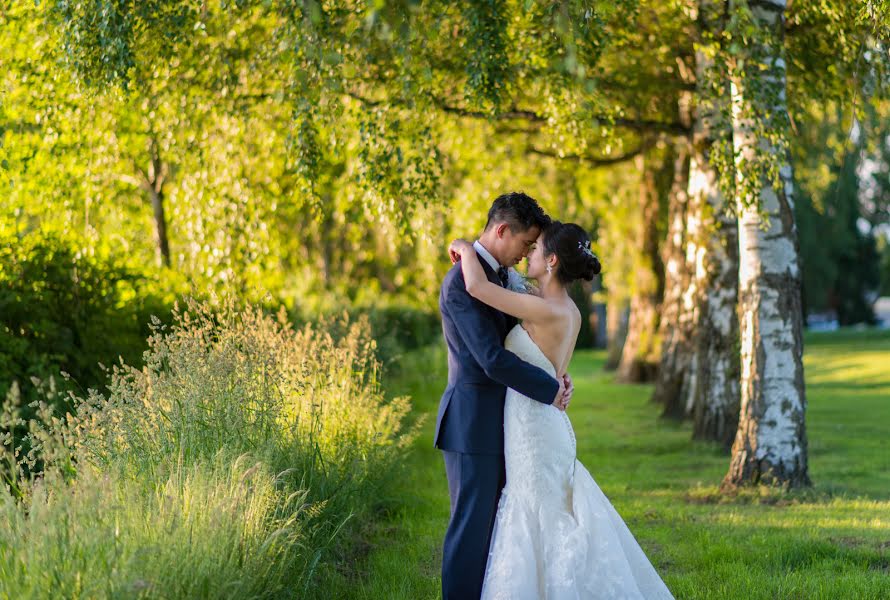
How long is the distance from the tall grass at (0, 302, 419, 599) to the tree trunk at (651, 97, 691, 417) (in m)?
7.41

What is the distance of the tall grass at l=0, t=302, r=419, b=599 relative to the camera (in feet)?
12.9

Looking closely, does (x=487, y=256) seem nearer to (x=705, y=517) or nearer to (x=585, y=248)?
(x=585, y=248)

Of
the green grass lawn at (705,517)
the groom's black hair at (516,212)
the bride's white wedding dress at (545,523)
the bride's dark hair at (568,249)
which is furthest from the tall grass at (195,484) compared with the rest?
the bride's dark hair at (568,249)

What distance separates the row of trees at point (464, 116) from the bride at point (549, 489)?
1094 millimetres

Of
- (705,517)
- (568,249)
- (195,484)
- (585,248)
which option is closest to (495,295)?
(568,249)

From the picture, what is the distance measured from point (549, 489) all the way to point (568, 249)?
45.9 inches

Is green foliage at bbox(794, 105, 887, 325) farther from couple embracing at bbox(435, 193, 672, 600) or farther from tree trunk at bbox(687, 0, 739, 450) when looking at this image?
couple embracing at bbox(435, 193, 672, 600)

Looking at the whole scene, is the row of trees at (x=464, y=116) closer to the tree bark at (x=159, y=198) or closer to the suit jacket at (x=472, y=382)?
the tree bark at (x=159, y=198)

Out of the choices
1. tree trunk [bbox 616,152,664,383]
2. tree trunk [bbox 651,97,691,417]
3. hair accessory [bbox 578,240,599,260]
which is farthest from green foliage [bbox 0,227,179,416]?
tree trunk [bbox 616,152,664,383]

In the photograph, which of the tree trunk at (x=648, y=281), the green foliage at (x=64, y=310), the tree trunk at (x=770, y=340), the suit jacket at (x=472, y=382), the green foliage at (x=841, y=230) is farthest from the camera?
the green foliage at (x=841, y=230)

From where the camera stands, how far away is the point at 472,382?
504 centimetres

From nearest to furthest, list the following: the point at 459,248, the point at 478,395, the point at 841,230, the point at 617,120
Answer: the point at 478,395 < the point at 459,248 < the point at 617,120 < the point at 841,230

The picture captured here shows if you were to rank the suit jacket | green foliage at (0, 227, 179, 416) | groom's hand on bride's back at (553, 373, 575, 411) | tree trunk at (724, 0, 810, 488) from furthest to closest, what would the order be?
tree trunk at (724, 0, 810, 488) < green foliage at (0, 227, 179, 416) < groom's hand on bride's back at (553, 373, 575, 411) < the suit jacket

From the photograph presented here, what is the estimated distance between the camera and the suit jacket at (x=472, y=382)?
4910mm
